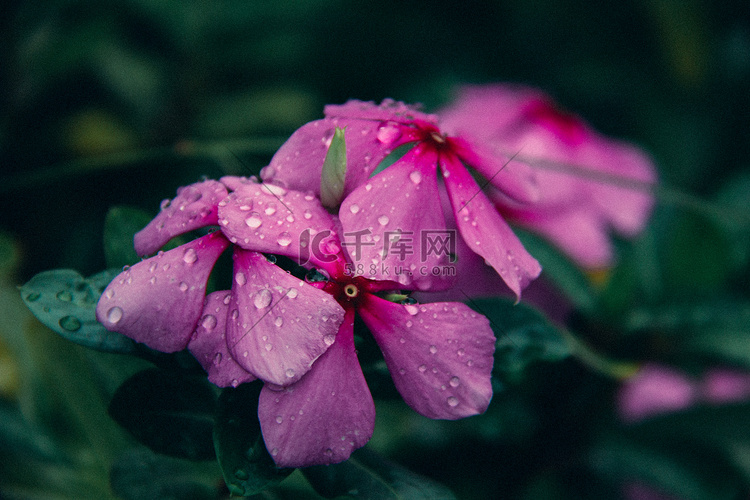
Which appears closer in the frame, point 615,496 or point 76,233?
point 615,496

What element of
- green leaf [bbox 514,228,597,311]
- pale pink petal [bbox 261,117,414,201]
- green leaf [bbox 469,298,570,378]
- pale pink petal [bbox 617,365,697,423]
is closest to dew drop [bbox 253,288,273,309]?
pale pink petal [bbox 261,117,414,201]

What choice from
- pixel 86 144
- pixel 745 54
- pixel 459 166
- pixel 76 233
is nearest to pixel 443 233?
pixel 459 166

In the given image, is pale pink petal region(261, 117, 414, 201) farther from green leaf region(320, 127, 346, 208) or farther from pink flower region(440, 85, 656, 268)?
pink flower region(440, 85, 656, 268)

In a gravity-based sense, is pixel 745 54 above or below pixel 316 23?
below

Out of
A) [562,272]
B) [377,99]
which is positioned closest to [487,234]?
[562,272]

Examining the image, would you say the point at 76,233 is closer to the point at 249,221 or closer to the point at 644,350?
the point at 249,221

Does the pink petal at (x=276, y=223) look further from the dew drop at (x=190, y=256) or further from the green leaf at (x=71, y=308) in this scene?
the green leaf at (x=71, y=308)

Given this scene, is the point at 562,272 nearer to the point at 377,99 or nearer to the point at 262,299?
the point at 262,299
